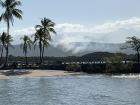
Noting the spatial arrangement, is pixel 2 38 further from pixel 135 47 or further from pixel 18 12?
pixel 135 47

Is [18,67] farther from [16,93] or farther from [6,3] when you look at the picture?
[16,93]

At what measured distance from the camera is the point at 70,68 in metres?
106

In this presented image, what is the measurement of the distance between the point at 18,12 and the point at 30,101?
65.1 meters

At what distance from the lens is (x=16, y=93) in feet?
177

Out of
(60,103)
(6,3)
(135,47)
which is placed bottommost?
(60,103)

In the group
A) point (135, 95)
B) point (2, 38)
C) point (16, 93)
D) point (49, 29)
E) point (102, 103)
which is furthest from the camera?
point (2, 38)

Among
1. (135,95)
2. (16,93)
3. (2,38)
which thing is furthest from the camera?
(2,38)

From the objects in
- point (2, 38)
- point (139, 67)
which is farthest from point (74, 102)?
point (2, 38)

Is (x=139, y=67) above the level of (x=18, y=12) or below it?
below

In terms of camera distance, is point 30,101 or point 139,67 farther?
point 139,67

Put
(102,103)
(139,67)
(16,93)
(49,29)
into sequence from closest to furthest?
(102,103)
(16,93)
(139,67)
(49,29)

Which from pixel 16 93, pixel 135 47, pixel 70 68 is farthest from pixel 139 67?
pixel 16 93

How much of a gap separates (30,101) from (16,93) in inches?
364

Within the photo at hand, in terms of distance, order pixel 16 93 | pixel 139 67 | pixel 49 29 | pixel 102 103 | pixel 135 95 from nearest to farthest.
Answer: pixel 102 103 → pixel 135 95 → pixel 16 93 → pixel 139 67 → pixel 49 29
